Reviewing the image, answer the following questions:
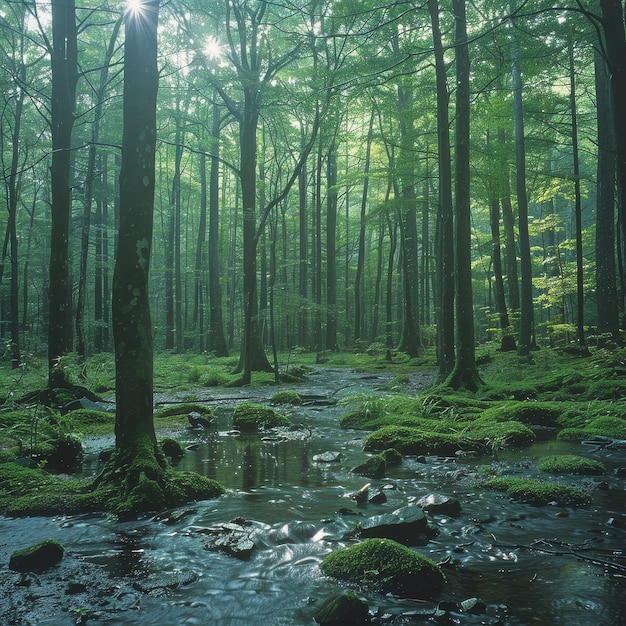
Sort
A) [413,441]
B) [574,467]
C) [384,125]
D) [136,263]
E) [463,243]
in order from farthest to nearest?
[384,125] < [463,243] < [413,441] < [574,467] < [136,263]

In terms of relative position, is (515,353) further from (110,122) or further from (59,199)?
(110,122)

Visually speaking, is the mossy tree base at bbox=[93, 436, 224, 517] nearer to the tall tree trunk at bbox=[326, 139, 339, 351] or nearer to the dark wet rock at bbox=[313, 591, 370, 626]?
the dark wet rock at bbox=[313, 591, 370, 626]

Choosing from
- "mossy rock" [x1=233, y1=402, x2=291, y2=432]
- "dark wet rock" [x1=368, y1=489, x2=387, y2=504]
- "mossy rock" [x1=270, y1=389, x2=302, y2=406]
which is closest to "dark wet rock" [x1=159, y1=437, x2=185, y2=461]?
"mossy rock" [x1=233, y1=402, x2=291, y2=432]

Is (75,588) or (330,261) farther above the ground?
(330,261)

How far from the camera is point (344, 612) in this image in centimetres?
266

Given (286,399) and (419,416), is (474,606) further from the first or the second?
(286,399)

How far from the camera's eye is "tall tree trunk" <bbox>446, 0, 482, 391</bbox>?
10695mm

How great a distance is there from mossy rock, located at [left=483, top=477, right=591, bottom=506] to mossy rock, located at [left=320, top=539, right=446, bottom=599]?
1982mm

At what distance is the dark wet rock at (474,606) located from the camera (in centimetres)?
274

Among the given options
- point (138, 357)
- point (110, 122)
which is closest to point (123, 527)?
point (138, 357)

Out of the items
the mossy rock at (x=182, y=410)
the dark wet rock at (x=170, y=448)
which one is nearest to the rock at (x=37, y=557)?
the dark wet rock at (x=170, y=448)

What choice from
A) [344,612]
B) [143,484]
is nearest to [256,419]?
[143,484]

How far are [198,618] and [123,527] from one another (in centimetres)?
167

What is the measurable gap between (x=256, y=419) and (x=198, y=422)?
1.13 m
